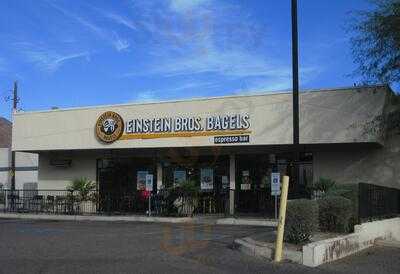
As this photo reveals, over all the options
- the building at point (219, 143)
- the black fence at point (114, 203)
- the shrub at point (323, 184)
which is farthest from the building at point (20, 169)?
the shrub at point (323, 184)

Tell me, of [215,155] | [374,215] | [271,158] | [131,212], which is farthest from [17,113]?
[374,215]

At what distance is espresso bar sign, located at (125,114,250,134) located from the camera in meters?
25.6

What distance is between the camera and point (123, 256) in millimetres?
12727

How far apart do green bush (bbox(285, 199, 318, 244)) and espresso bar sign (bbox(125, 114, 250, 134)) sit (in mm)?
12159

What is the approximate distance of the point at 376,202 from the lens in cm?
1853

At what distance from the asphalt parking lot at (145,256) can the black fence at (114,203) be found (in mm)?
8232

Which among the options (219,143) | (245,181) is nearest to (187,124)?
(219,143)

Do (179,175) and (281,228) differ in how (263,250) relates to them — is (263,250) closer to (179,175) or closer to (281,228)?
(281,228)

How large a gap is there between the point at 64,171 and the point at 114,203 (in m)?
4.62

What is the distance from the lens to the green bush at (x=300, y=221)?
13.1 metres

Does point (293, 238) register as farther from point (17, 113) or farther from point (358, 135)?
point (17, 113)

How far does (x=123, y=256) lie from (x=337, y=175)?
14.5 meters

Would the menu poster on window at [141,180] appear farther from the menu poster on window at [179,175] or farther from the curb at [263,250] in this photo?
the curb at [263,250]

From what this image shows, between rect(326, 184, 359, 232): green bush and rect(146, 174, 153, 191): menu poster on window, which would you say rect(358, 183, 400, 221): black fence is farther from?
rect(146, 174, 153, 191): menu poster on window
